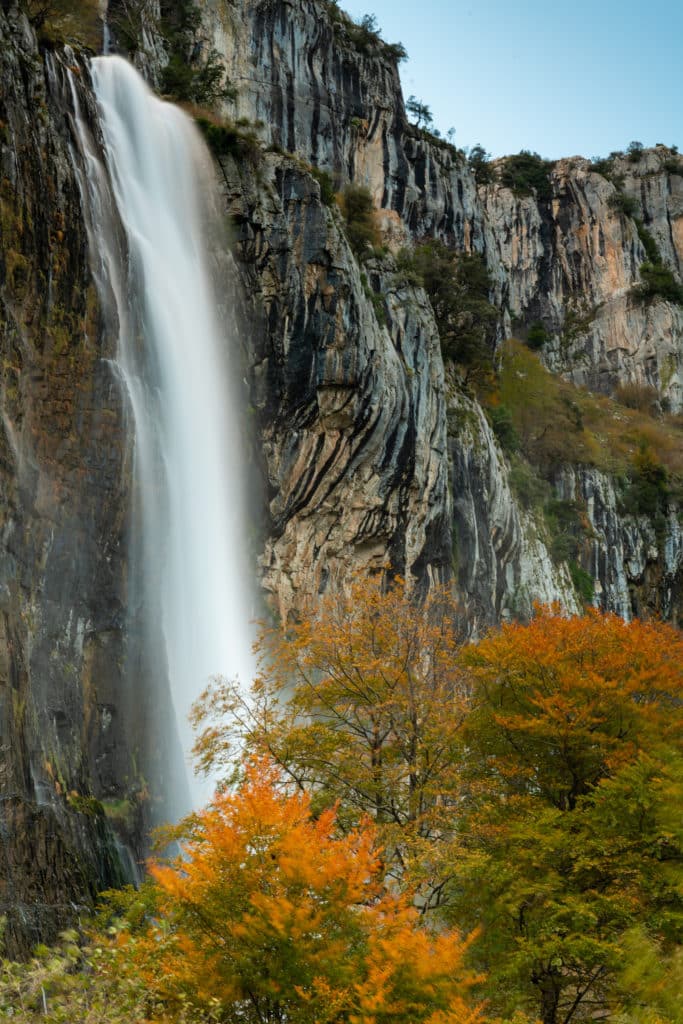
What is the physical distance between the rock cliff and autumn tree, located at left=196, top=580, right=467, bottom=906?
2.78m

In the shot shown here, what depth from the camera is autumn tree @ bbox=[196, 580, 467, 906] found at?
1536cm

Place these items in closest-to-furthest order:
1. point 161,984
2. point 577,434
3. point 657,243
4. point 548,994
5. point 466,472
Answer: point 161,984 → point 548,994 → point 466,472 → point 577,434 → point 657,243

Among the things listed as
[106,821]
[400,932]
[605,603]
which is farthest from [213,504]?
[605,603]

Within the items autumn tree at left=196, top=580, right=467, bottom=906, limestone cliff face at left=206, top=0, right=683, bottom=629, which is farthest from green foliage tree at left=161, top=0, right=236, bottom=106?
autumn tree at left=196, top=580, right=467, bottom=906

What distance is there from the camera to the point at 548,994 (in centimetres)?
1436

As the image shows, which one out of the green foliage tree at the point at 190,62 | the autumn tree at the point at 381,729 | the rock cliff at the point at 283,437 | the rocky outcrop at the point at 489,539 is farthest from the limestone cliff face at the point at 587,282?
the autumn tree at the point at 381,729

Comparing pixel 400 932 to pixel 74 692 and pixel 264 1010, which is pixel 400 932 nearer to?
pixel 264 1010

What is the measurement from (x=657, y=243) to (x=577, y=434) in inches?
1234

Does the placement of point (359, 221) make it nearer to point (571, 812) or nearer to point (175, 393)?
point (175, 393)

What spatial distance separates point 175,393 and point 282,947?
55.5 ft

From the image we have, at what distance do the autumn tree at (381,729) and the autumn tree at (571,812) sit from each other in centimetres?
60

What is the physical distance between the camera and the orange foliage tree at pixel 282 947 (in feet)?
28.3

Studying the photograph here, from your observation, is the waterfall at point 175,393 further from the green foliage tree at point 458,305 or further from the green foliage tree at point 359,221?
the green foliage tree at point 458,305

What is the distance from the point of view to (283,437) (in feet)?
95.3
